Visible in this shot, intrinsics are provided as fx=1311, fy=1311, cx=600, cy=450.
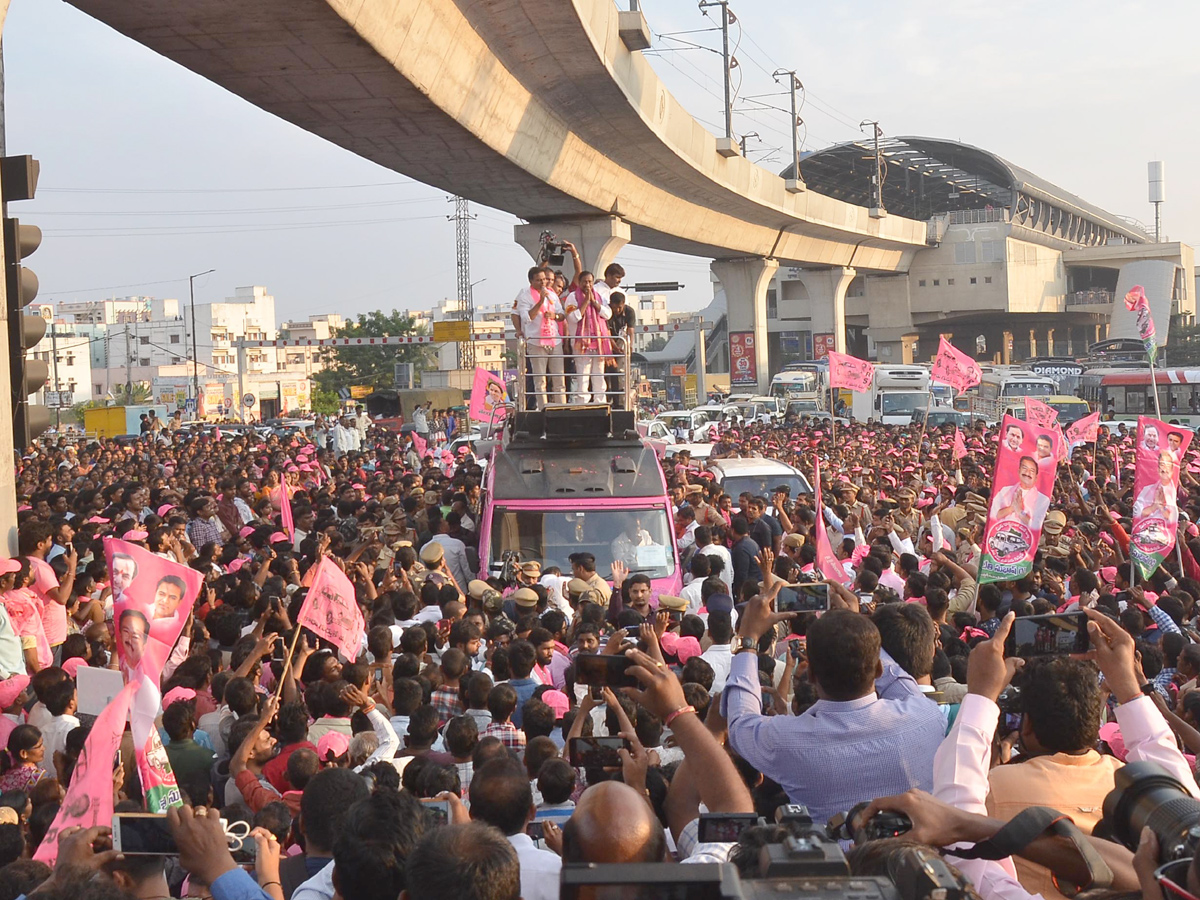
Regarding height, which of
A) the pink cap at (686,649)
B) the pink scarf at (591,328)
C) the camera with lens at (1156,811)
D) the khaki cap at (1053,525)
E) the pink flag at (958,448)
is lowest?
the pink cap at (686,649)

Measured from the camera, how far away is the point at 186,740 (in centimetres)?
599

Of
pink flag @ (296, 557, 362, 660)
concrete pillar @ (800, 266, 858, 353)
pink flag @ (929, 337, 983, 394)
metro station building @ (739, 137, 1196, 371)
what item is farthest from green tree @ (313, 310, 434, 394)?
pink flag @ (296, 557, 362, 660)

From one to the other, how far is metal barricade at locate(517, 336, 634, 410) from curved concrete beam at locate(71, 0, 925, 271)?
3741 mm

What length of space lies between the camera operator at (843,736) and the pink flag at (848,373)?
59.4 ft

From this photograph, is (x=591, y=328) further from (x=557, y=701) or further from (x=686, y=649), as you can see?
(x=557, y=701)

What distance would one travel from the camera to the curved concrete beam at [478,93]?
13.2m

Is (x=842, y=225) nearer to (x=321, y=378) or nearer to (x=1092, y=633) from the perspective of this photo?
(x=1092, y=633)

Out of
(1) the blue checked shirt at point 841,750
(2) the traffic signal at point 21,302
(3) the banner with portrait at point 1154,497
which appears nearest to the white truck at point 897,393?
(3) the banner with portrait at point 1154,497

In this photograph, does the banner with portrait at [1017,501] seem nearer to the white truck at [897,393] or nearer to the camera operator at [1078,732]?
the camera operator at [1078,732]

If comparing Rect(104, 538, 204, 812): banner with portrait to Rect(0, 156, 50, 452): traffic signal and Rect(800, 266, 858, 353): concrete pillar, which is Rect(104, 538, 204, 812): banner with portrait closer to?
Rect(0, 156, 50, 452): traffic signal

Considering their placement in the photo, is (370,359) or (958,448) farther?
(370,359)

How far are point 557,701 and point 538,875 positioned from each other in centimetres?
289

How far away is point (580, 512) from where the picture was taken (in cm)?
1258

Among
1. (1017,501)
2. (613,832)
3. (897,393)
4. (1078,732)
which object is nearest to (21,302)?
A: (613,832)
